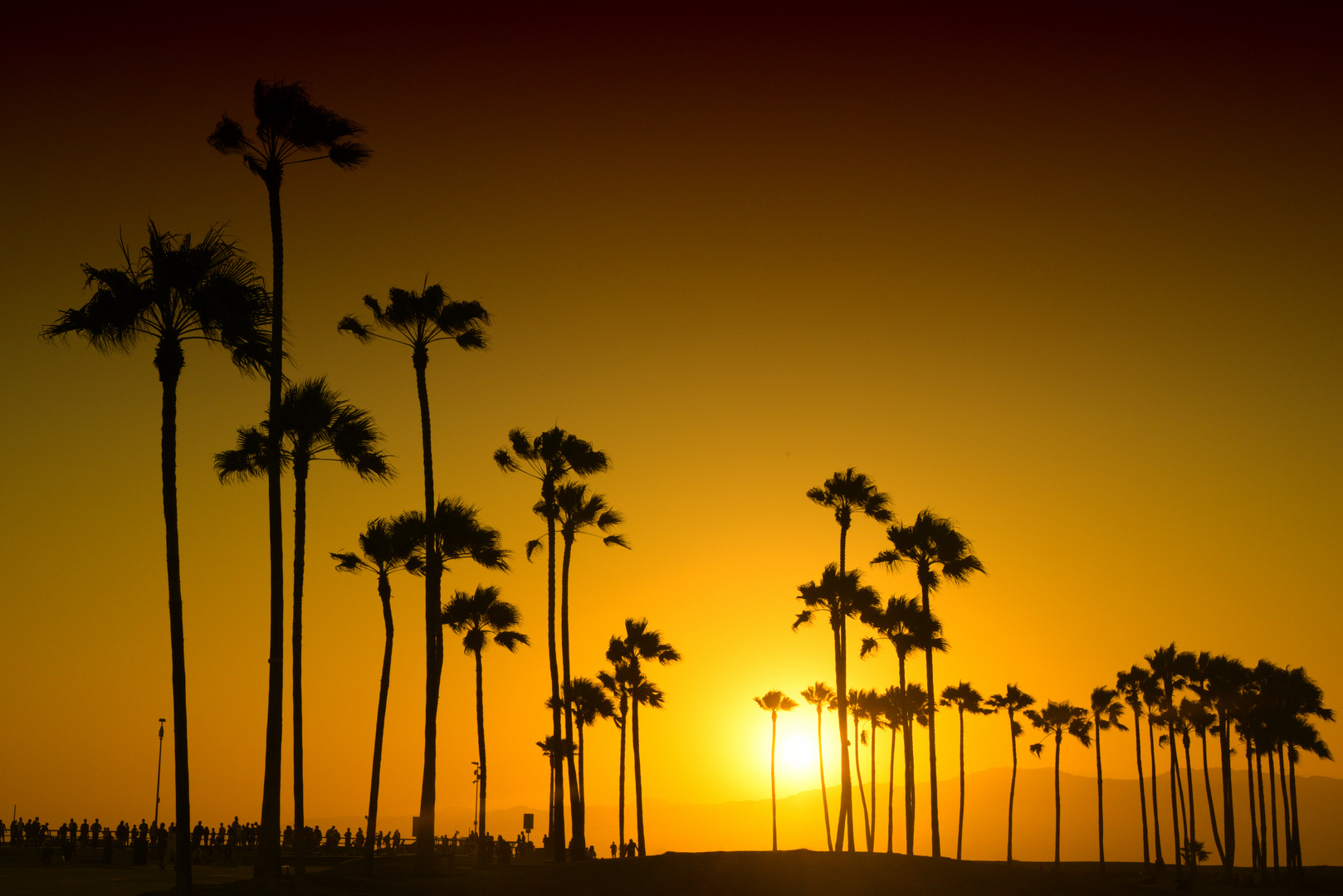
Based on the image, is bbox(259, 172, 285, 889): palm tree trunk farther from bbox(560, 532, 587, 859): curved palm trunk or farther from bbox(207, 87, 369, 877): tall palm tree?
bbox(560, 532, 587, 859): curved palm trunk

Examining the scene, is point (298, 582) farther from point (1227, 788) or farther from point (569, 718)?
point (1227, 788)

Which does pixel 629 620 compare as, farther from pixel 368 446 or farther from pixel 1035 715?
pixel 1035 715

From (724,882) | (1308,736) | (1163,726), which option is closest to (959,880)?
(724,882)

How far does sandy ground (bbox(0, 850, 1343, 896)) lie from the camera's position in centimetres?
2691

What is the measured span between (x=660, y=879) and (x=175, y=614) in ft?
52.1

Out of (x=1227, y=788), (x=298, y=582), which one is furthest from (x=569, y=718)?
(x=1227, y=788)

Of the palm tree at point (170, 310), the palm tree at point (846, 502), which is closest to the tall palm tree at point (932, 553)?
the palm tree at point (846, 502)

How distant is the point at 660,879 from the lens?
3047 cm

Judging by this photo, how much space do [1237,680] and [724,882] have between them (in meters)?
51.4

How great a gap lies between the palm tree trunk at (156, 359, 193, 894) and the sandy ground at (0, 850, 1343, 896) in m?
3.70

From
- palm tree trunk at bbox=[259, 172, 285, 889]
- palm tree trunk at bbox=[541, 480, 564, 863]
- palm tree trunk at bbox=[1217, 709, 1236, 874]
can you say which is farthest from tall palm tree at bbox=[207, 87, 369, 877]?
palm tree trunk at bbox=[1217, 709, 1236, 874]

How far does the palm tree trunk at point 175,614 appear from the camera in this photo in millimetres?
20000

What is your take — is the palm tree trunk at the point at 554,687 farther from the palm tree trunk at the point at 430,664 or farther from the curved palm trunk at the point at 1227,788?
the curved palm trunk at the point at 1227,788

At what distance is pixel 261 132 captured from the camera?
89.1ft
